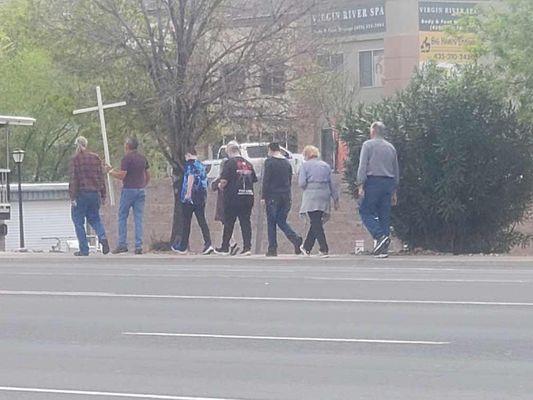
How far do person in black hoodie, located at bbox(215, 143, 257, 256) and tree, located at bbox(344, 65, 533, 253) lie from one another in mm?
1967

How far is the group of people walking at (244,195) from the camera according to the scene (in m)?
19.1

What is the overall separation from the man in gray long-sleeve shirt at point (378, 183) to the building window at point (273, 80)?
8649mm

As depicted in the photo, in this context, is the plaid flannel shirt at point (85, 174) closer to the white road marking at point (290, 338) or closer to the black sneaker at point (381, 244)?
the black sneaker at point (381, 244)

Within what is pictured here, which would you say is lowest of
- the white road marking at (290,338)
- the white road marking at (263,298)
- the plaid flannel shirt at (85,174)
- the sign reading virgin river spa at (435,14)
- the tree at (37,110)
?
the white road marking at (263,298)

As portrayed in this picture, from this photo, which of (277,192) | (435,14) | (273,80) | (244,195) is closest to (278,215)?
(277,192)

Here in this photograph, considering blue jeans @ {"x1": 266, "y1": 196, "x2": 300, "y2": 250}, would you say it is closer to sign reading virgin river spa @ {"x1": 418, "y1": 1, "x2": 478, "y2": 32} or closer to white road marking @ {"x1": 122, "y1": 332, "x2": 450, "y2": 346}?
white road marking @ {"x1": 122, "y1": 332, "x2": 450, "y2": 346}

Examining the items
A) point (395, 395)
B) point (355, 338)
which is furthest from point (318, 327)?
point (395, 395)

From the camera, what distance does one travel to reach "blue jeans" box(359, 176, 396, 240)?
18.9 meters

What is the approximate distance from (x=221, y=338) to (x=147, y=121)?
17961 millimetres

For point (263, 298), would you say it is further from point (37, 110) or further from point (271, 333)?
point (37, 110)

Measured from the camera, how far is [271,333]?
1152cm

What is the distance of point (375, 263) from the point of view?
18.5 meters

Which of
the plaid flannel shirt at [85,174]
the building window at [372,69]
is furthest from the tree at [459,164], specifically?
the building window at [372,69]

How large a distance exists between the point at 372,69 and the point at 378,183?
38075 millimetres
